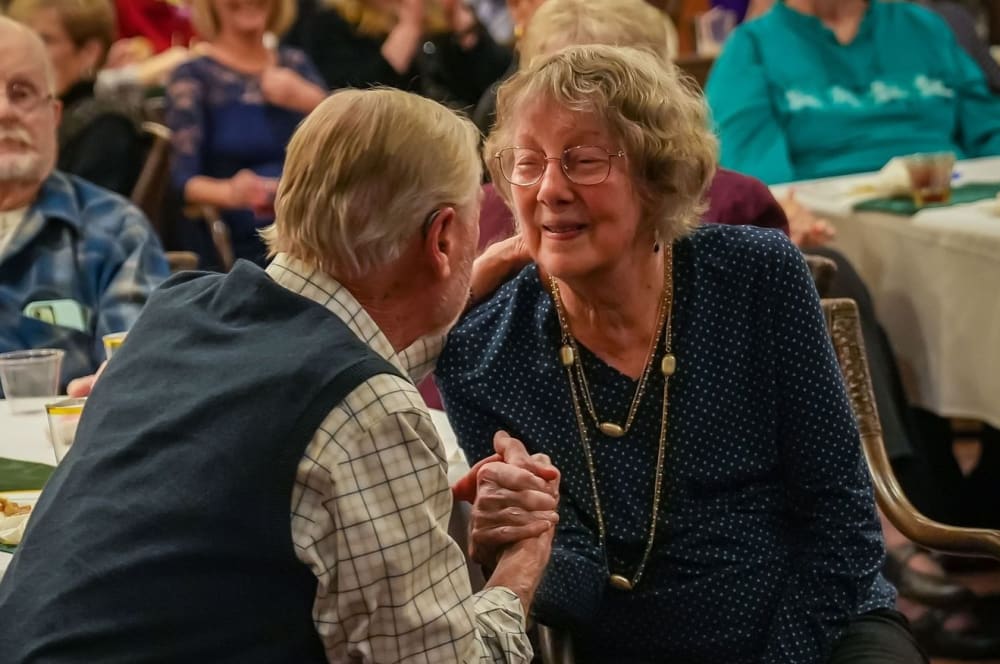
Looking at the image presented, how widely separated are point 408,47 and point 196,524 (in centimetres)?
386

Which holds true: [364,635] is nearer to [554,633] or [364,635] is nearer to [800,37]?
[554,633]

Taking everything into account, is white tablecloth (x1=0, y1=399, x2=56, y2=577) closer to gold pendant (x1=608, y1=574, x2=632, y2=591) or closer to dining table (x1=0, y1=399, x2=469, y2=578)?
dining table (x1=0, y1=399, x2=469, y2=578)

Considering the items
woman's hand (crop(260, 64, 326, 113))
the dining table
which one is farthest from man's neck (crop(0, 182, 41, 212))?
woman's hand (crop(260, 64, 326, 113))

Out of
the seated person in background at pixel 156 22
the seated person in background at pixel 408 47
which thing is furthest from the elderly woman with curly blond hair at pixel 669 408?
the seated person in background at pixel 156 22

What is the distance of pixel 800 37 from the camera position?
4133mm

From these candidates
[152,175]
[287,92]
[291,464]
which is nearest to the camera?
[291,464]

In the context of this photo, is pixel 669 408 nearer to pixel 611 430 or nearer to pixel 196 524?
pixel 611 430

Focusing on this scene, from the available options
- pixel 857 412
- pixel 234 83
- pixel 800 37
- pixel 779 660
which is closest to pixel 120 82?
pixel 234 83

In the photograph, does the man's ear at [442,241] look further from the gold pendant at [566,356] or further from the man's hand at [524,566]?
the gold pendant at [566,356]

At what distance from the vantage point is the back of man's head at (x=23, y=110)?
9.21ft

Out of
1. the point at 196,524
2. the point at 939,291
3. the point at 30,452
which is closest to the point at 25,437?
the point at 30,452

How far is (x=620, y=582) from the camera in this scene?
192cm

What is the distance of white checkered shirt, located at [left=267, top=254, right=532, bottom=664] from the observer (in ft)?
4.25

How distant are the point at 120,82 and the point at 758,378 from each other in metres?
3.48
